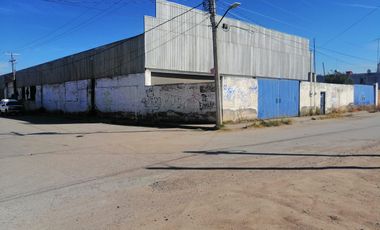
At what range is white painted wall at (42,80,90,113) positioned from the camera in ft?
121

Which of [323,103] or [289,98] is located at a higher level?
[289,98]

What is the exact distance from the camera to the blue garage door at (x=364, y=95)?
41750 mm

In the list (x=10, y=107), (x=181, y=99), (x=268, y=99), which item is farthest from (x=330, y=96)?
(x=10, y=107)

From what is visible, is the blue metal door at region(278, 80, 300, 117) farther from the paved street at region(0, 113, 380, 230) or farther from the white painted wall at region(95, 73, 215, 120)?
the paved street at region(0, 113, 380, 230)

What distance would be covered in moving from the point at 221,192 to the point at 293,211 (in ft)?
5.04

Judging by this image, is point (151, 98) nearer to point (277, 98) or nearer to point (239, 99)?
point (239, 99)

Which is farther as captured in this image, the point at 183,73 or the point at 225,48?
the point at 225,48

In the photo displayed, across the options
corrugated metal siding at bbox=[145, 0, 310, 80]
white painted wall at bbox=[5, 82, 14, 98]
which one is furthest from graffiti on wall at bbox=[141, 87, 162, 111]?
white painted wall at bbox=[5, 82, 14, 98]

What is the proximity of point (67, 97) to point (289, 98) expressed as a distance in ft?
74.8

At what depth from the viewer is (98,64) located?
112 ft

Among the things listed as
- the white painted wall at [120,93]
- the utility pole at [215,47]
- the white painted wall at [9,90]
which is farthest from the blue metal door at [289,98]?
the white painted wall at [9,90]

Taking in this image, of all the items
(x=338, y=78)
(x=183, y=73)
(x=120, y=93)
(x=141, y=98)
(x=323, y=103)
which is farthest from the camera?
(x=338, y=78)

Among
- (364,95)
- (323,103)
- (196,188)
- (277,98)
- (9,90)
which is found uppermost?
(9,90)

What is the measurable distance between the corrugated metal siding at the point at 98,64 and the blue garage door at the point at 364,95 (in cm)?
2502
